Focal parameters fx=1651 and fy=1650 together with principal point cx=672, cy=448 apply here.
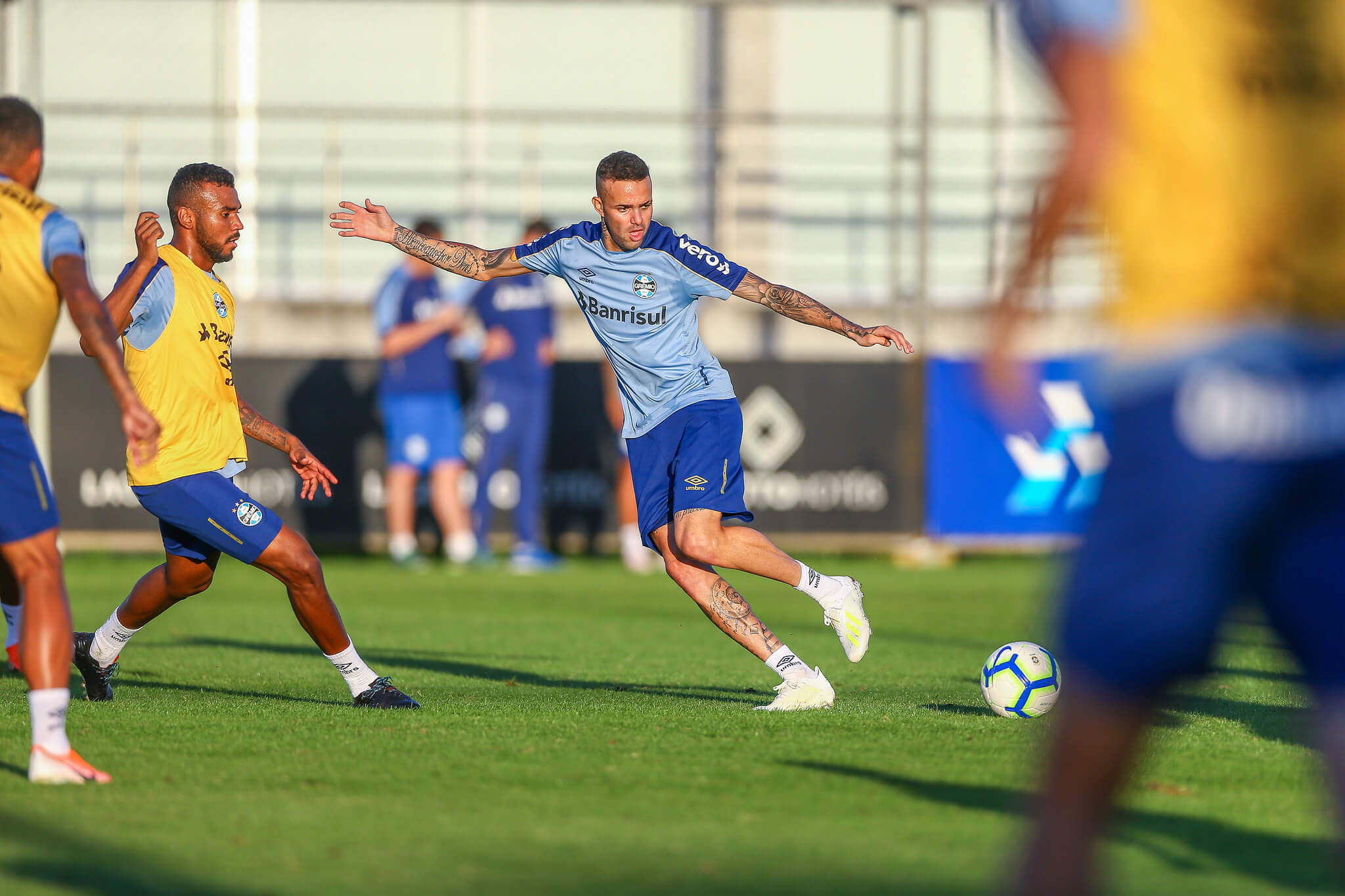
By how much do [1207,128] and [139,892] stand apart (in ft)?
9.26

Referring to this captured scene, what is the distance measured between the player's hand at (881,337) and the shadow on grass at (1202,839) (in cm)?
215

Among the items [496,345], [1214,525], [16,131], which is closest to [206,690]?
[16,131]

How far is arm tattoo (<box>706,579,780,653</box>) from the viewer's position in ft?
22.5

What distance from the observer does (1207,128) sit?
8.13ft

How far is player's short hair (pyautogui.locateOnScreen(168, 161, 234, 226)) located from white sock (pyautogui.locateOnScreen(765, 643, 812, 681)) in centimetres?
299

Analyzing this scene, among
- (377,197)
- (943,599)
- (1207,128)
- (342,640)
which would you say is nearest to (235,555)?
(342,640)

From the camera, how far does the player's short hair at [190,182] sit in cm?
686

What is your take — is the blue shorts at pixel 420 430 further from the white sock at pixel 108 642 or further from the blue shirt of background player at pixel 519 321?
the white sock at pixel 108 642

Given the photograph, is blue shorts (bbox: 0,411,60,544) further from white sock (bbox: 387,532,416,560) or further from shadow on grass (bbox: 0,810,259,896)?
white sock (bbox: 387,532,416,560)

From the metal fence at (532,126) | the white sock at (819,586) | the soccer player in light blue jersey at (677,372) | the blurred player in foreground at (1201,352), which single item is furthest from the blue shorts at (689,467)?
the metal fence at (532,126)

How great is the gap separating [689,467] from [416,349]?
8.19 meters

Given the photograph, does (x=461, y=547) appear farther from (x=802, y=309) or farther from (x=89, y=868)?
(x=89, y=868)

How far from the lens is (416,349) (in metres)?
14.8

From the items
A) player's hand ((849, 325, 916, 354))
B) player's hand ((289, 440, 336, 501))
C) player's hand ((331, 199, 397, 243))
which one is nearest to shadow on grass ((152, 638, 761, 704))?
player's hand ((289, 440, 336, 501))
